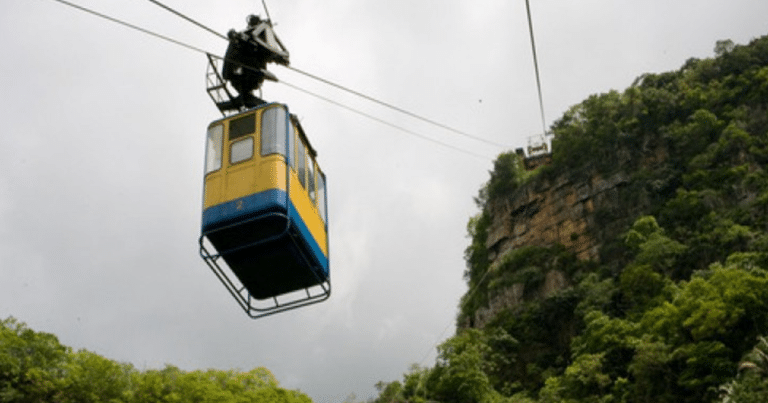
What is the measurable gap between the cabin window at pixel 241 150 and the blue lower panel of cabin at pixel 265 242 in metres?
0.69

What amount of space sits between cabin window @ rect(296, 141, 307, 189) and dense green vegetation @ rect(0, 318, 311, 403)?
12.7m

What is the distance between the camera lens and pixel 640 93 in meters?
60.0

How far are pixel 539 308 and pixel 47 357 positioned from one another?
112 ft

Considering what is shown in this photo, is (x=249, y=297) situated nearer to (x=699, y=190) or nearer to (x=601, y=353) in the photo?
(x=601, y=353)

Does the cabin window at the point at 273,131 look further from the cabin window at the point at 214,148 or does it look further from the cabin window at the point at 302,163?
the cabin window at the point at 214,148

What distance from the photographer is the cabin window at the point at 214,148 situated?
10.4 meters

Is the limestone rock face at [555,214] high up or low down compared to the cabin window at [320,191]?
up

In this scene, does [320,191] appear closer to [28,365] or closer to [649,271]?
[28,365]

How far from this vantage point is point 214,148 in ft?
34.4

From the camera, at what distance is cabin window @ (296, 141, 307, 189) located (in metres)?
10.5

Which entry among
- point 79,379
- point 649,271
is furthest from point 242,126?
point 649,271

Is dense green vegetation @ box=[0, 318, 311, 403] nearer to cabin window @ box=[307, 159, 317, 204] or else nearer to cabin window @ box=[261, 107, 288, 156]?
cabin window @ box=[307, 159, 317, 204]

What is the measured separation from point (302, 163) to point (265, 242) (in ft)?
5.07

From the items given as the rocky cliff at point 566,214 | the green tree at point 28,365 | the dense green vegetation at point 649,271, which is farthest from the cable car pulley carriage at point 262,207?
the rocky cliff at point 566,214
